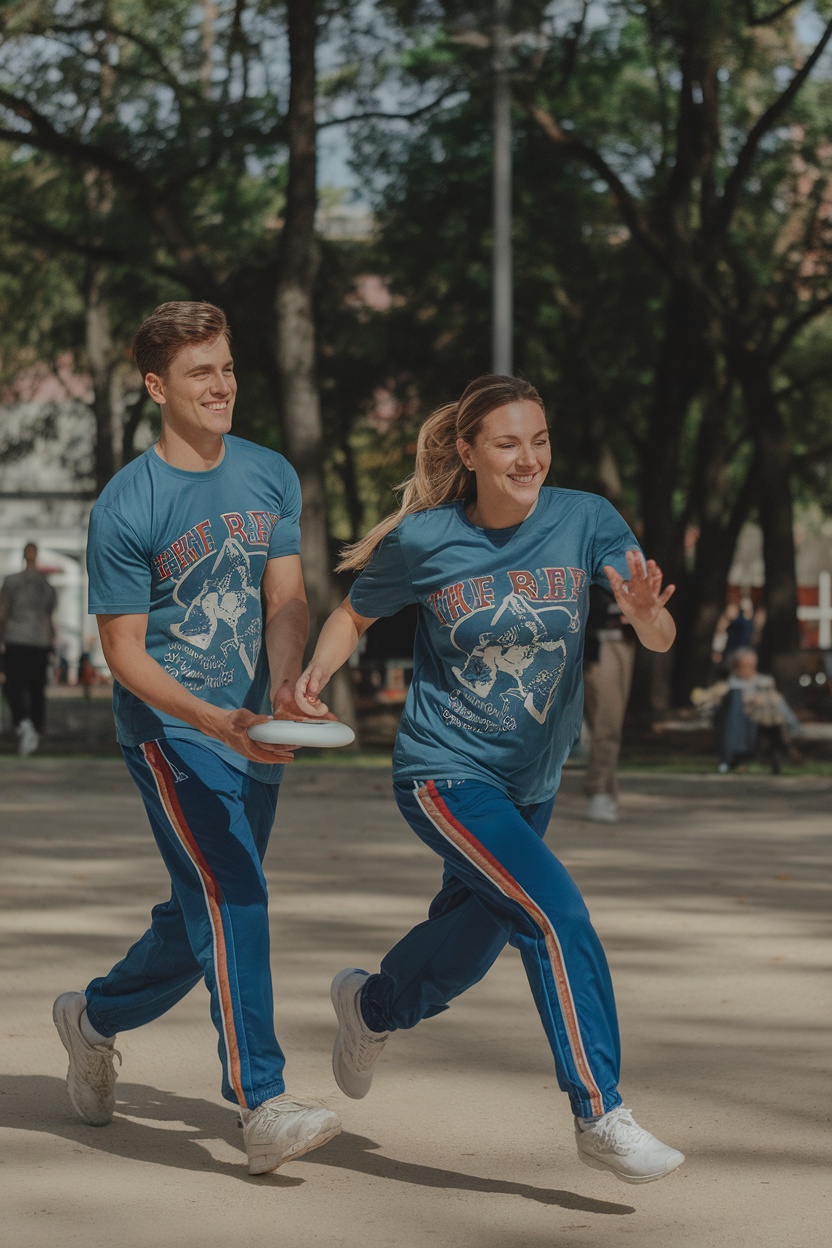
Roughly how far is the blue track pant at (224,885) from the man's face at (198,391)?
73 centimetres

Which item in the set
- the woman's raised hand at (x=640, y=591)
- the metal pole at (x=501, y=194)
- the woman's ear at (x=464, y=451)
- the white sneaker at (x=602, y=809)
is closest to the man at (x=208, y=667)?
the woman's ear at (x=464, y=451)

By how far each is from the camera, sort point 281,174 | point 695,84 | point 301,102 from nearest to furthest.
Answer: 1. point 301,102
2. point 695,84
3. point 281,174

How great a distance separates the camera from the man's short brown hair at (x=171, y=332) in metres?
4.71

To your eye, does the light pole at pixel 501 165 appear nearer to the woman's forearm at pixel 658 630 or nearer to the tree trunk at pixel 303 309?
the tree trunk at pixel 303 309

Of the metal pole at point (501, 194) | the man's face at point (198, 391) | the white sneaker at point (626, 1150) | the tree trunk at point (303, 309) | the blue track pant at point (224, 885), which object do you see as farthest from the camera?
the tree trunk at point (303, 309)

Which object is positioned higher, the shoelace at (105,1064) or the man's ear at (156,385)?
the man's ear at (156,385)

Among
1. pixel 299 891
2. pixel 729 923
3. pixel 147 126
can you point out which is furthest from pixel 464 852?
pixel 147 126

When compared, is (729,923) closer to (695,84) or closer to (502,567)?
(502,567)

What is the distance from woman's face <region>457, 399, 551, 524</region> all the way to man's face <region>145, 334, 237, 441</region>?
0.60 metres

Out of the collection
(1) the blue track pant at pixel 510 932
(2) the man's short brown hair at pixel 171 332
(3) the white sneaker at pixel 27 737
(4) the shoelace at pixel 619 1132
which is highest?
(2) the man's short brown hair at pixel 171 332

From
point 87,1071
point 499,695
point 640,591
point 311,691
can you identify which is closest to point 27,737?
point 87,1071

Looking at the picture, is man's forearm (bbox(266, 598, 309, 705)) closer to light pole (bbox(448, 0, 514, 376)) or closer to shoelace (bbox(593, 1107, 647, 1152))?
shoelace (bbox(593, 1107, 647, 1152))

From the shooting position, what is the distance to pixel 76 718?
1157 inches

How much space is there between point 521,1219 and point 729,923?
4488 mm
